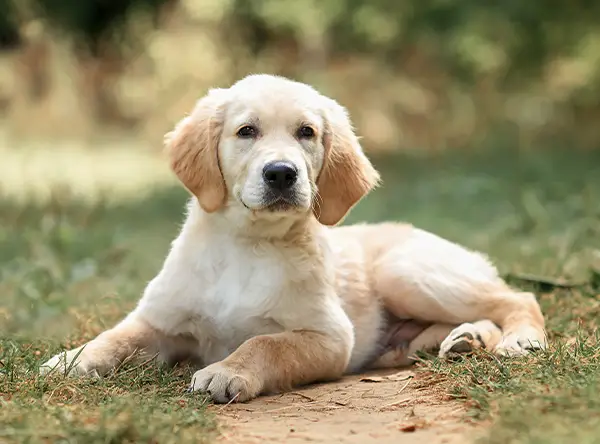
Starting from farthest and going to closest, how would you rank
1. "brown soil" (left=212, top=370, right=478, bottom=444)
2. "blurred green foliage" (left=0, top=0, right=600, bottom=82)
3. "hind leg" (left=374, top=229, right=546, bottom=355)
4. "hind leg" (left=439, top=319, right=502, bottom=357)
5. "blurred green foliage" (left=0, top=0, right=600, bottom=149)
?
"blurred green foliage" (left=0, top=0, right=600, bottom=149) < "blurred green foliage" (left=0, top=0, right=600, bottom=82) < "hind leg" (left=374, top=229, right=546, bottom=355) < "hind leg" (left=439, top=319, right=502, bottom=357) < "brown soil" (left=212, top=370, right=478, bottom=444)

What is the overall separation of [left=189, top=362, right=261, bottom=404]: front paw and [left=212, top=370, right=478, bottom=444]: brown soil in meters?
0.05

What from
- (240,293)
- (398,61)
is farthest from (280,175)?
(398,61)

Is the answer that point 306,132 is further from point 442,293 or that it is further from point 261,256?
point 442,293

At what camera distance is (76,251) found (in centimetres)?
736

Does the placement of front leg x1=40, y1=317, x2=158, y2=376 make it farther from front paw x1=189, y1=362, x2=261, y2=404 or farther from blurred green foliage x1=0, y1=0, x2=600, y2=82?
blurred green foliage x1=0, y1=0, x2=600, y2=82

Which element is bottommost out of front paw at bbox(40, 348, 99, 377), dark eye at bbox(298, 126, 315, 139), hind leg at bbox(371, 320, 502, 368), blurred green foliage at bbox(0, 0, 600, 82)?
hind leg at bbox(371, 320, 502, 368)

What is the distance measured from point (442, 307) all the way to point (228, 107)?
5.00ft

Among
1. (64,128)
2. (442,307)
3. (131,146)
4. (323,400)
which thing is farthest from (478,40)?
(323,400)

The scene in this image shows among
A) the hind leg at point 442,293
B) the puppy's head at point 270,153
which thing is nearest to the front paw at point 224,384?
the puppy's head at point 270,153

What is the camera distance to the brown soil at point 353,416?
3.31 metres

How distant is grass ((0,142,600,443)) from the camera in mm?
3184

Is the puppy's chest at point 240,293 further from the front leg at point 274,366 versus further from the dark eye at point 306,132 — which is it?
the dark eye at point 306,132

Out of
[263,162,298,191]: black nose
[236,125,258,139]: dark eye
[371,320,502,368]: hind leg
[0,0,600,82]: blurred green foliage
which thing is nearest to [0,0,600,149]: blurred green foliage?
[0,0,600,82]: blurred green foliage

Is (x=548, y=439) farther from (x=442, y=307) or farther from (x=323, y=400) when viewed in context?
(x=442, y=307)
